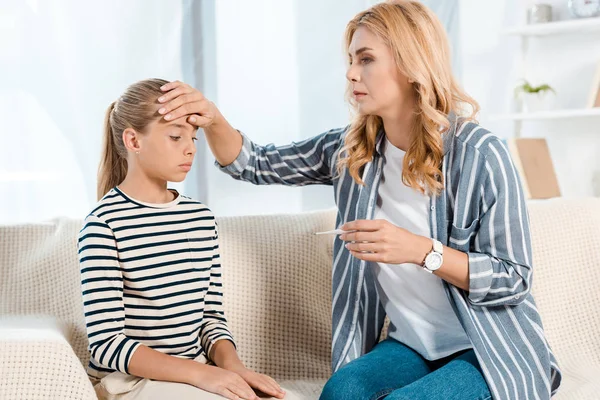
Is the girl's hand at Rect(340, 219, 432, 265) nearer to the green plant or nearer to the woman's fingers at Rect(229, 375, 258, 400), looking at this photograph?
the woman's fingers at Rect(229, 375, 258, 400)

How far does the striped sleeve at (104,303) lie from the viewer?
54.1 inches

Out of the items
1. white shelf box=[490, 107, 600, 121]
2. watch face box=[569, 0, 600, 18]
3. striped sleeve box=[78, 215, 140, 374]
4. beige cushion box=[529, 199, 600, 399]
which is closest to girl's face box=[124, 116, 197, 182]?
striped sleeve box=[78, 215, 140, 374]

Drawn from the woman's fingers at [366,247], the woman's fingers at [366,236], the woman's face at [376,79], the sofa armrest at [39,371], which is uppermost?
the woman's face at [376,79]

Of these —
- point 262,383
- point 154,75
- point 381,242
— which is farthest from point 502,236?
point 154,75

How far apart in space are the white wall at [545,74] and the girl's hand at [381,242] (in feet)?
6.12

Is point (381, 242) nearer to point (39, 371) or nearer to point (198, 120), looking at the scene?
point (198, 120)

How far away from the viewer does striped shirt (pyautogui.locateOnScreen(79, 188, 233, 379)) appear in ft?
4.53

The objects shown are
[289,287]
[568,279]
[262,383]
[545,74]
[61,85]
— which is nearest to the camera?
[262,383]

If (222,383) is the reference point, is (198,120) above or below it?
above

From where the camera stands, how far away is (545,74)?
3.13 meters

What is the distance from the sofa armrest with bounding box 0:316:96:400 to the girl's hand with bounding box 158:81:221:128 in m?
0.47

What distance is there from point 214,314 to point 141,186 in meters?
0.30

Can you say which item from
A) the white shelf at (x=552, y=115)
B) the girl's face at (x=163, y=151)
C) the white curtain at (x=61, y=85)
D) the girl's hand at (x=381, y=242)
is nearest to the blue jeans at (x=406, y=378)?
the girl's hand at (x=381, y=242)

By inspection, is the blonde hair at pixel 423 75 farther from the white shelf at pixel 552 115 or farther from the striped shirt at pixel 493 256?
the white shelf at pixel 552 115
